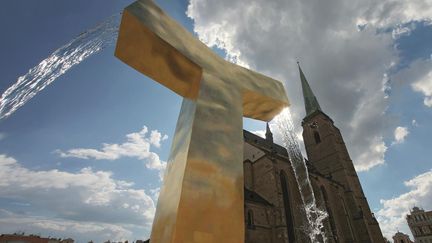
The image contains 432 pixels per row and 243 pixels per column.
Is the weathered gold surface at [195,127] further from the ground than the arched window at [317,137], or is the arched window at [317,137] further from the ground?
the arched window at [317,137]

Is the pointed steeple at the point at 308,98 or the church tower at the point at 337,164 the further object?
the pointed steeple at the point at 308,98

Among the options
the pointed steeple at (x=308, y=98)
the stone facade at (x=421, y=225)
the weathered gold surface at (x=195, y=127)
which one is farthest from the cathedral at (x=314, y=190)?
the stone facade at (x=421, y=225)

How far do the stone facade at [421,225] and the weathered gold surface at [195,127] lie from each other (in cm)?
7454

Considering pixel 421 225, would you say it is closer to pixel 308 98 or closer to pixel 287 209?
pixel 308 98

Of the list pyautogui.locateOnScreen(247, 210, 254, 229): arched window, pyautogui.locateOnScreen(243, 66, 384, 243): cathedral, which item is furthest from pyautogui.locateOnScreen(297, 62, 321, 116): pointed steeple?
pyautogui.locateOnScreen(247, 210, 254, 229): arched window

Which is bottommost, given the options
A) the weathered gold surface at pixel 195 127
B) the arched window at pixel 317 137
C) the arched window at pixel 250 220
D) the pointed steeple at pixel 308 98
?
the weathered gold surface at pixel 195 127

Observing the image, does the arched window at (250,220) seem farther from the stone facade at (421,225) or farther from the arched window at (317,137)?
the stone facade at (421,225)

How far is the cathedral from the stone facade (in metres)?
36.5

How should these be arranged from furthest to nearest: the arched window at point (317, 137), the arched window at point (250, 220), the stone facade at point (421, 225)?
the stone facade at point (421, 225), the arched window at point (317, 137), the arched window at point (250, 220)

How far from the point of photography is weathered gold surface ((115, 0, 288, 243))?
1592 millimetres

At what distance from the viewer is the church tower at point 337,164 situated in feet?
91.7

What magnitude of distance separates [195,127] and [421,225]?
76479 mm

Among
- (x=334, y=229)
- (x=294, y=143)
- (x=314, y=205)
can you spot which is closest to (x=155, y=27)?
(x=294, y=143)

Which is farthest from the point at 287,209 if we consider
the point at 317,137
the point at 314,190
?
the point at 317,137
